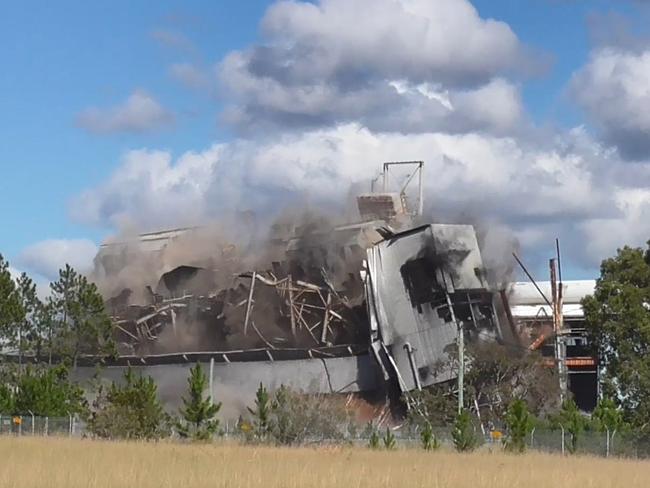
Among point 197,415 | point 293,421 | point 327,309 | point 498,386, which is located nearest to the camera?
point 197,415

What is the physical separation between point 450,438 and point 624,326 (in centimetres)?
1521

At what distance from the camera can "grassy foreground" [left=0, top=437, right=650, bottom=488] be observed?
71.2 feet

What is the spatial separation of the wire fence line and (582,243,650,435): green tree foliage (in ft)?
27.7

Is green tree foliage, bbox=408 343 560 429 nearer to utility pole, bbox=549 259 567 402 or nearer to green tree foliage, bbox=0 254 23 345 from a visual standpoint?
utility pole, bbox=549 259 567 402

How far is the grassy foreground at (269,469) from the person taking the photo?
2169cm

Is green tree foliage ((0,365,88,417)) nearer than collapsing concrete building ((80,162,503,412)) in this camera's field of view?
Yes

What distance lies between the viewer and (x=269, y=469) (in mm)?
25203

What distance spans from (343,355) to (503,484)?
48853 millimetres

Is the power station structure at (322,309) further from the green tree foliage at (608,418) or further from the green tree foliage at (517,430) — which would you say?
the green tree foliage at (517,430)

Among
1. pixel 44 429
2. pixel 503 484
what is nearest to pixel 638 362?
pixel 44 429

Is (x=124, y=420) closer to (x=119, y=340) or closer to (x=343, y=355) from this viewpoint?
(x=343, y=355)

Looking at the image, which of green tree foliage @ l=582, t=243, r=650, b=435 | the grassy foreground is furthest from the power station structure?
the grassy foreground

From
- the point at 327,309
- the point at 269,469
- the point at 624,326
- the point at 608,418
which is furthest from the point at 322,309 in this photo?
the point at 269,469

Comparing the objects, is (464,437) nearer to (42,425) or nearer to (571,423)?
(571,423)
